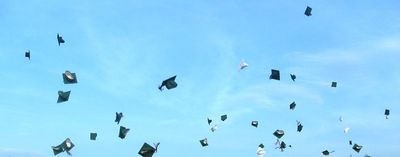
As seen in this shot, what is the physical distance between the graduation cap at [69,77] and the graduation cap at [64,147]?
2505 mm

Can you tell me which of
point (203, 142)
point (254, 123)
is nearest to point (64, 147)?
point (203, 142)

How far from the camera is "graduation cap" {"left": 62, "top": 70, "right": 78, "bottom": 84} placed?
496 inches

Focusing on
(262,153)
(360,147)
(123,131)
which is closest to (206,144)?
(262,153)

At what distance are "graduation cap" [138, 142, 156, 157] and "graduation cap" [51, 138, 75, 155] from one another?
3326 millimetres

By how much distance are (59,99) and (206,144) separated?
25.3 feet

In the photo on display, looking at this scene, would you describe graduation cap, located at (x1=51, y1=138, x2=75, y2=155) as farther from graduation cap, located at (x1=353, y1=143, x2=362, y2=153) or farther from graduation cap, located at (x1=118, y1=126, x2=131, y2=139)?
graduation cap, located at (x1=353, y1=143, x2=362, y2=153)

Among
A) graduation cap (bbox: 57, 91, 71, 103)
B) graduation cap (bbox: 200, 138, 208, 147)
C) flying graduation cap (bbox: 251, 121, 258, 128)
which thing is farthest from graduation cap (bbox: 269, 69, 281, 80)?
graduation cap (bbox: 57, 91, 71, 103)

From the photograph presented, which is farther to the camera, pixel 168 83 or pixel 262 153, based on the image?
pixel 262 153

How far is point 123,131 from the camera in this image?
1406 cm

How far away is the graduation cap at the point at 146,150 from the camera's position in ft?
39.0

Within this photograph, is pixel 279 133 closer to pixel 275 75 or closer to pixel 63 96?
pixel 275 75

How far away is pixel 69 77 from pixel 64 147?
2883 millimetres

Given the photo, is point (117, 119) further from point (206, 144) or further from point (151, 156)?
point (206, 144)

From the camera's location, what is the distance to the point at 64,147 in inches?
518
